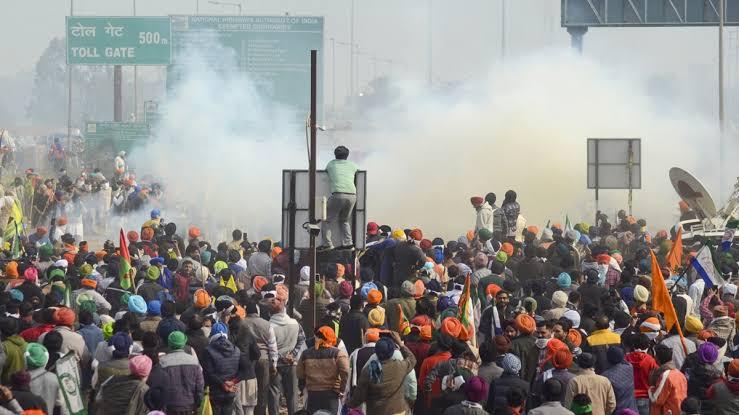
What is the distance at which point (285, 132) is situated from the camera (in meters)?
53.2

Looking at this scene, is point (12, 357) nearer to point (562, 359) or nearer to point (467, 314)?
point (467, 314)

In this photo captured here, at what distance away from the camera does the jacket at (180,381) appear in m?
11.3

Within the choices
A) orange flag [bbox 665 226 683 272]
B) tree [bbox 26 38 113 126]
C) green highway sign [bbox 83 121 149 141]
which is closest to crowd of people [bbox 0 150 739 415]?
orange flag [bbox 665 226 683 272]

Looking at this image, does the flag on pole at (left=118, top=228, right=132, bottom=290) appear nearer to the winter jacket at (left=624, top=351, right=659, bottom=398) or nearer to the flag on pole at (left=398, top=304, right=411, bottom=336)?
the flag on pole at (left=398, top=304, right=411, bottom=336)

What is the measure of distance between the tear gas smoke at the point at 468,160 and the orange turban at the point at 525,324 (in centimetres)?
2161

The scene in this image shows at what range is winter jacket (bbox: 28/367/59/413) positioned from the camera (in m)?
11.2

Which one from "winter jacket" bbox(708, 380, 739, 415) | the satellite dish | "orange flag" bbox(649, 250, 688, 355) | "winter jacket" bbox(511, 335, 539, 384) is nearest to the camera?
"winter jacket" bbox(708, 380, 739, 415)

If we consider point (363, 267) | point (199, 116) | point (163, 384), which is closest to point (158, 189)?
point (199, 116)

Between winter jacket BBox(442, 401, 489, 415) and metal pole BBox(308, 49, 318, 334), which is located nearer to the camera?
winter jacket BBox(442, 401, 489, 415)

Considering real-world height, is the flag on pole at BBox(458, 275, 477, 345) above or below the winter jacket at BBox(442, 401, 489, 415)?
above

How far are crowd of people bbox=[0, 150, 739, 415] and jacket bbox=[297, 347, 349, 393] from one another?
1 cm

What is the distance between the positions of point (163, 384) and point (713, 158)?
35.0m

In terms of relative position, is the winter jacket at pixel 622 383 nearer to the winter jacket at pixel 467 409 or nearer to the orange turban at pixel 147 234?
the winter jacket at pixel 467 409

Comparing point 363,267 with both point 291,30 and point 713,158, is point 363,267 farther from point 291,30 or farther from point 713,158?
point 291,30
